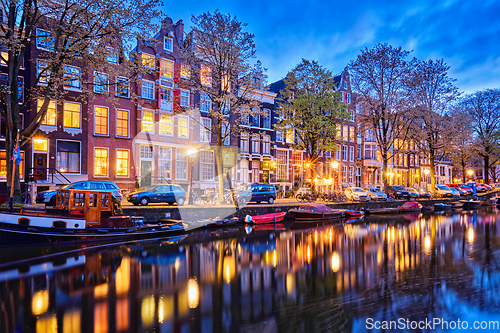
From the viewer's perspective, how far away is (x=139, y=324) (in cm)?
776

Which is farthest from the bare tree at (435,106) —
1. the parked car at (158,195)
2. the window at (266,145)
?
the parked car at (158,195)

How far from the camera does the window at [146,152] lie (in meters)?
30.9

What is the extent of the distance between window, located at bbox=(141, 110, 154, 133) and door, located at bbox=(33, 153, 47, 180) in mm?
8898

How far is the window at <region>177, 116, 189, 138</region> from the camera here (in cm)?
3378

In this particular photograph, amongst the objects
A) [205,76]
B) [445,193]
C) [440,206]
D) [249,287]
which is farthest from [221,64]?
[445,193]

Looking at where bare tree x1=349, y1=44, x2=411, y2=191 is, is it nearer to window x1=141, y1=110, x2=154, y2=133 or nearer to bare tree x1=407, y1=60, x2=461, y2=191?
bare tree x1=407, y1=60, x2=461, y2=191

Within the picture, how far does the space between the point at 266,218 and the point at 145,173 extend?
13292mm

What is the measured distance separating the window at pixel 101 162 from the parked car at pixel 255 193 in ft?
41.3

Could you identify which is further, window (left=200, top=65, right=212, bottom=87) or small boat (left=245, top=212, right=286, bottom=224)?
window (left=200, top=65, right=212, bottom=87)

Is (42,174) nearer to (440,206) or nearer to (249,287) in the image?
(249,287)

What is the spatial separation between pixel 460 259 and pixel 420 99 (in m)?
31.6

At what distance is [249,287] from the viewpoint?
10.9 meters

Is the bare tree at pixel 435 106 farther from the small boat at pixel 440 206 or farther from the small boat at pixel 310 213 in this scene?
the small boat at pixel 310 213

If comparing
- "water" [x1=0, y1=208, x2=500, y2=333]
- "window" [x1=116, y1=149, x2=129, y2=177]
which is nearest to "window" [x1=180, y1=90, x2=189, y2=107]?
"window" [x1=116, y1=149, x2=129, y2=177]
